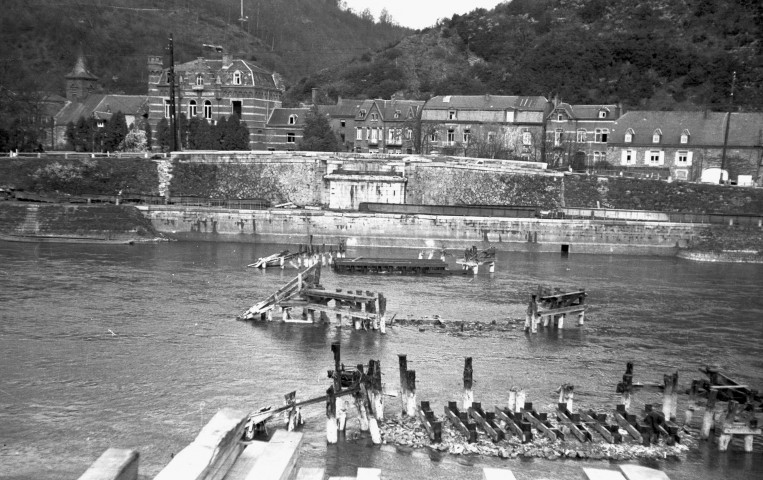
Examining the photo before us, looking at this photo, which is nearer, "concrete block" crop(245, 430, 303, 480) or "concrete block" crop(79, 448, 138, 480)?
"concrete block" crop(79, 448, 138, 480)

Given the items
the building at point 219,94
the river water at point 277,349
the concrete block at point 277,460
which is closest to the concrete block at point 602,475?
the river water at point 277,349

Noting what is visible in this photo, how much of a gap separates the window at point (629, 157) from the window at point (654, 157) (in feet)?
3.99

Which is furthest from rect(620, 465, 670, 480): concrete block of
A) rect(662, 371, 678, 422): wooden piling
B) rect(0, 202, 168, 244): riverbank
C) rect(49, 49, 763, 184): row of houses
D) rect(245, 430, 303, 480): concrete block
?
rect(49, 49, 763, 184): row of houses

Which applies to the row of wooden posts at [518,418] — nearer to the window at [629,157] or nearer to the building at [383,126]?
Result: the window at [629,157]

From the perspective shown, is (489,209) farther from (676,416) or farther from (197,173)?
(676,416)

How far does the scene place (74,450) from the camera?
19734 mm

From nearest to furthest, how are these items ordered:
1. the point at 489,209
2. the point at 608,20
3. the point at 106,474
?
the point at 106,474 → the point at 489,209 → the point at 608,20

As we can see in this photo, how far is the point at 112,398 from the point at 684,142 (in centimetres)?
6216

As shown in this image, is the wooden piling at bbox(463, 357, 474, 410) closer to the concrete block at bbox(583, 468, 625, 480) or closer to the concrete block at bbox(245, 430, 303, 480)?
the concrete block at bbox(583, 468, 625, 480)

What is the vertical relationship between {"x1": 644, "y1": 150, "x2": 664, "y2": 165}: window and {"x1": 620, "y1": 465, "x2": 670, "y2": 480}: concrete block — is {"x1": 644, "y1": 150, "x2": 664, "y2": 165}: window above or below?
above

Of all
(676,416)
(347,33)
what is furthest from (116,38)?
(676,416)

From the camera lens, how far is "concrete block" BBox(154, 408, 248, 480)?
7779mm

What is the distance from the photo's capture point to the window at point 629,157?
74000 millimetres

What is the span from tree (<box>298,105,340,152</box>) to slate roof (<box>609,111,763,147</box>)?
90.7 ft
